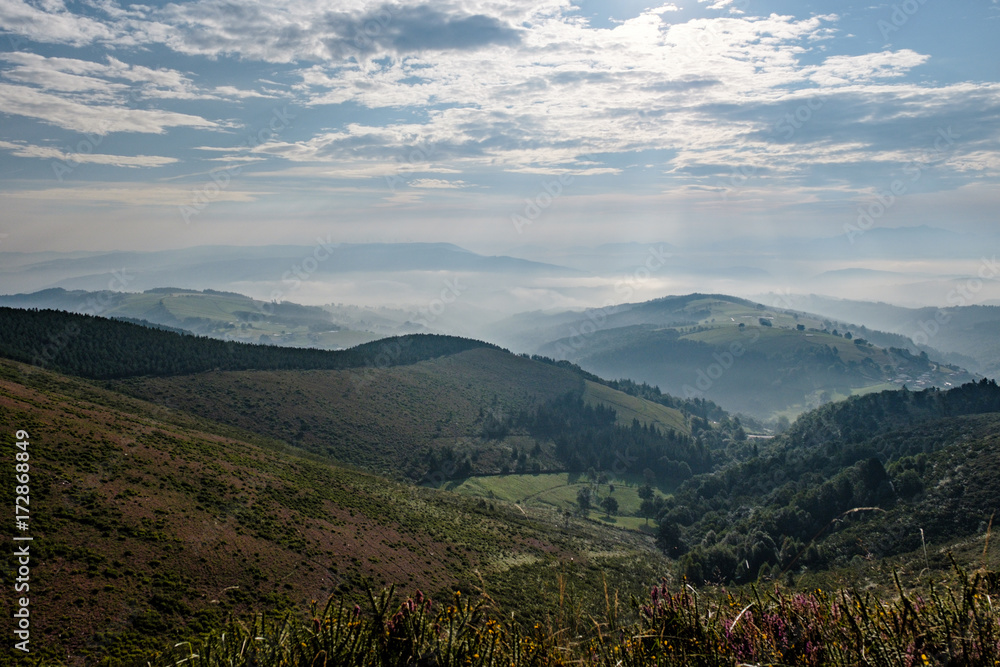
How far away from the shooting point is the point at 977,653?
17.9 ft

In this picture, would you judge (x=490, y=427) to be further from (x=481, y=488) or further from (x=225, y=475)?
(x=225, y=475)

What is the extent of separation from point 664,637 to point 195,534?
164ft

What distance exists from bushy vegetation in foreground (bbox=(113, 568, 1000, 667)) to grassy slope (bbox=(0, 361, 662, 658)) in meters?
A: 8.00

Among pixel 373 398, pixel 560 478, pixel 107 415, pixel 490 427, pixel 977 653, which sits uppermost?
pixel 977 653

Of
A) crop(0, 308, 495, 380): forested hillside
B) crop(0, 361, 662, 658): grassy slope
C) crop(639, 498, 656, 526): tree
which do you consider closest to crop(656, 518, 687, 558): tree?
crop(639, 498, 656, 526): tree

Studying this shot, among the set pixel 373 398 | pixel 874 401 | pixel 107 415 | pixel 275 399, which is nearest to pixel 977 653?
pixel 107 415

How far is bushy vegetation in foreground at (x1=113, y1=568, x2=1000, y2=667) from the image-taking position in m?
5.76

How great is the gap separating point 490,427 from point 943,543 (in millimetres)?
141453

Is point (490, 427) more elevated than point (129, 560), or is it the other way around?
point (129, 560)

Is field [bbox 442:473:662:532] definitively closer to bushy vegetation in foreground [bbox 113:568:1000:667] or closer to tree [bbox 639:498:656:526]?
tree [bbox 639:498:656:526]

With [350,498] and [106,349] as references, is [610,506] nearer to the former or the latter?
[350,498]

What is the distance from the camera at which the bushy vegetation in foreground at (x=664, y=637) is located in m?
5.76

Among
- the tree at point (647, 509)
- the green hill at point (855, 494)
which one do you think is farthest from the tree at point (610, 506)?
the green hill at point (855, 494)

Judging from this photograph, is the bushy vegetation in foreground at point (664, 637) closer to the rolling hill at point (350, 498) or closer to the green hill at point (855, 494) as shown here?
the rolling hill at point (350, 498)
